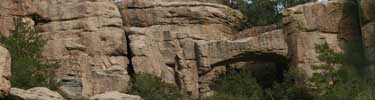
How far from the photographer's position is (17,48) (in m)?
28.9

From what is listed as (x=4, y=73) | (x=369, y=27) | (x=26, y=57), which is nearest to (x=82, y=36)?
(x=26, y=57)

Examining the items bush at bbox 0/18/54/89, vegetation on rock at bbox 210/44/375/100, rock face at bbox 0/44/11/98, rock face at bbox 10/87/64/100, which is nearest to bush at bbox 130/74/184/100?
vegetation on rock at bbox 210/44/375/100

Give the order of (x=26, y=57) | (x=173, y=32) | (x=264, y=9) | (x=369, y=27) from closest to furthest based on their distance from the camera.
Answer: (x=26, y=57), (x=369, y=27), (x=173, y=32), (x=264, y=9)

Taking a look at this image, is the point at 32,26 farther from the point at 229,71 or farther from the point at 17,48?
the point at 229,71

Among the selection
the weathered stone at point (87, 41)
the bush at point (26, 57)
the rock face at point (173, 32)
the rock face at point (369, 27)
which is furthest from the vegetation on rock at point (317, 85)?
the bush at point (26, 57)

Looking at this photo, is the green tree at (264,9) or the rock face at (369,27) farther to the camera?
the green tree at (264,9)

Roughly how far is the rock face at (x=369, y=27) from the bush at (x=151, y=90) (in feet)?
20.3

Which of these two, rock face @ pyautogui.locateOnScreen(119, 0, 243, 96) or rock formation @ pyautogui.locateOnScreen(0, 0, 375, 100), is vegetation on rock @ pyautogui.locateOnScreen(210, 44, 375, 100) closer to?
rock formation @ pyautogui.locateOnScreen(0, 0, 375, 100)

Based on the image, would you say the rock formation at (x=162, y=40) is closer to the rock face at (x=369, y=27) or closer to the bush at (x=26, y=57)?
the rock face at (x=369, y=27)

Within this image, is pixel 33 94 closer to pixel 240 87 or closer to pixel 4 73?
pixel 4 73

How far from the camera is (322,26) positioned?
101 ft

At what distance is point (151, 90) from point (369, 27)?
728 centimetres

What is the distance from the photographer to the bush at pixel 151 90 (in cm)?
2888

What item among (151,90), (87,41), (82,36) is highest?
(82,36)
